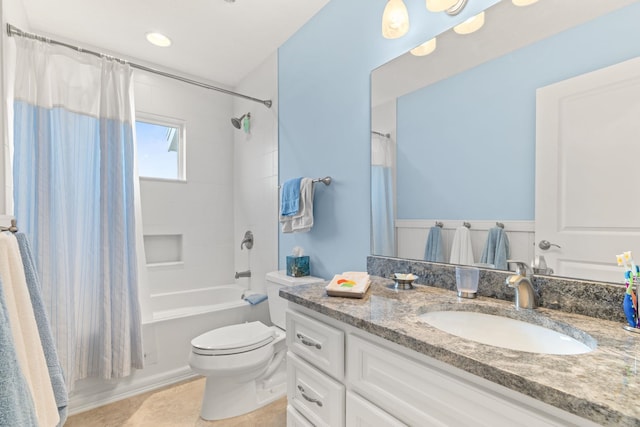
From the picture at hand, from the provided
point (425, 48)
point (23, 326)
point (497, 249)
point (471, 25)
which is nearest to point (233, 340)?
point (23, 326)

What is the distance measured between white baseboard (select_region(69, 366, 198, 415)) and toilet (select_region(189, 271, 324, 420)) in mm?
494

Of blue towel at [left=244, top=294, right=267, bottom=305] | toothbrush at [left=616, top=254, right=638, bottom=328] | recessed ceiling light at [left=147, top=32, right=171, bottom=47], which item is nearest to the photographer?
toothbrush at [left=616, top=254, right=638, bottom=328]

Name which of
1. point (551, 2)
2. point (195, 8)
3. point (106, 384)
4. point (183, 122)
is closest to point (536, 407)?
point (551, 2)

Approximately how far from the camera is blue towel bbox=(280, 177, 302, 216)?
193 cm

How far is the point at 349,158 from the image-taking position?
5.73 ft

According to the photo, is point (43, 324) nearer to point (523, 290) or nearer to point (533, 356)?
point (533, 356)

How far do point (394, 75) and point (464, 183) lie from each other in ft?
2.11

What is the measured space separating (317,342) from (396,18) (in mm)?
1374

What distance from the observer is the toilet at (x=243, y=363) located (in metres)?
1.64

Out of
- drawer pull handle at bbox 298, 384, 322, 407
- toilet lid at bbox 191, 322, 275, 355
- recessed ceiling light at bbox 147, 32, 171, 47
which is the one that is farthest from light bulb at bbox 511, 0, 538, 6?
recessed ceiling light at bbox 147, 32, 171, 47

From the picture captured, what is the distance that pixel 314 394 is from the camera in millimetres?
1063

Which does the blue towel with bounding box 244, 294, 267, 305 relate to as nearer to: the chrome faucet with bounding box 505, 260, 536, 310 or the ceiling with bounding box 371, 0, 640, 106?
the ceiling with bounding box 371, 0, 640, 106

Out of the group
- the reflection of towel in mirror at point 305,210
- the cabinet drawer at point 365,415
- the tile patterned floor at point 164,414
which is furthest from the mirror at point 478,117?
the tile patterned floor at point 164,414

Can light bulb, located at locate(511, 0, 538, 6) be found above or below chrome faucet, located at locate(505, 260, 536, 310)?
above
